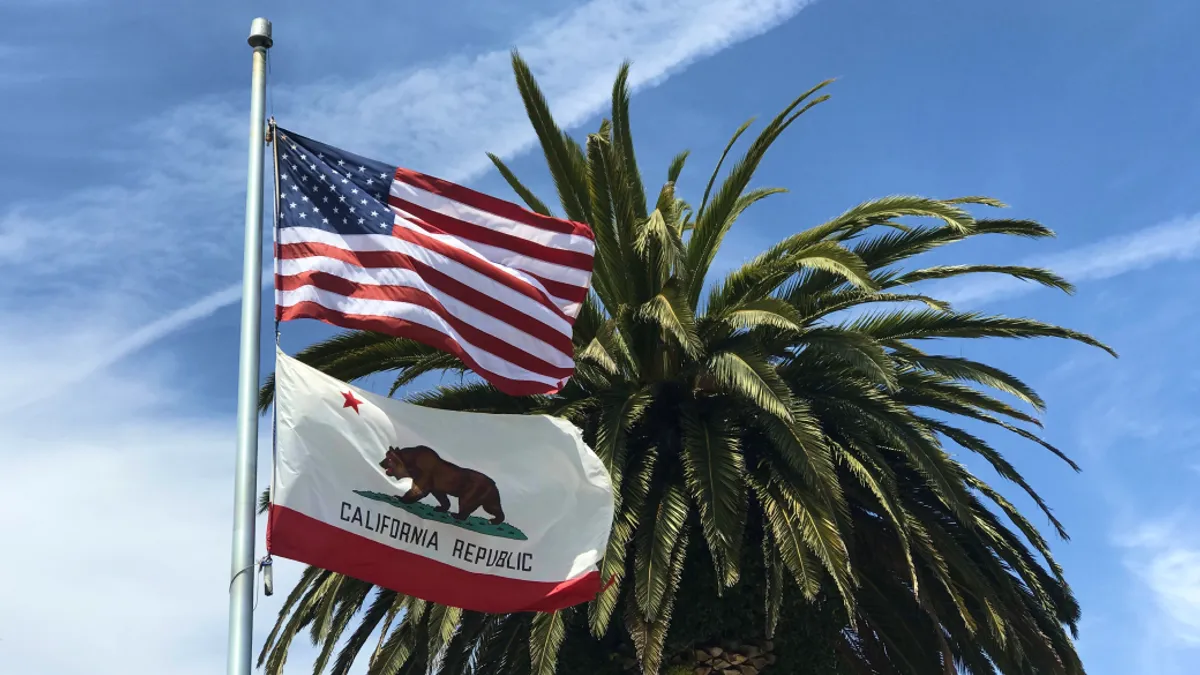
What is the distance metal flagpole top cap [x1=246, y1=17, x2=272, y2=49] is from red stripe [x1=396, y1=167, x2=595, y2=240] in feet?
4.56

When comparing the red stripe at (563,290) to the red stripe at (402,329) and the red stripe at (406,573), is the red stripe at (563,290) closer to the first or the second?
the red stripe at (402,329)

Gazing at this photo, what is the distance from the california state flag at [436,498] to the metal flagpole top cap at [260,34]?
2602 millimetres

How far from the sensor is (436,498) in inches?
367

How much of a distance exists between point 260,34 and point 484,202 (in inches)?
85.3

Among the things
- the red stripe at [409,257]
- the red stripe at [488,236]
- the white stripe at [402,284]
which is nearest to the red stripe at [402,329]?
the white stripe at [402,284]

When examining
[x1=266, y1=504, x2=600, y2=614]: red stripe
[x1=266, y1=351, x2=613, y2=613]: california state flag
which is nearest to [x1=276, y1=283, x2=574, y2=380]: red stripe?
[x1=266, y1=351, x2=613, y2=613]: california state flag

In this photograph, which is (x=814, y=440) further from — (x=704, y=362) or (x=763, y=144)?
(x=763, y=144)

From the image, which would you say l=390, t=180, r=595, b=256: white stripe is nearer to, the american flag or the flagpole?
the american flag

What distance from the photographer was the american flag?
30.8 feet

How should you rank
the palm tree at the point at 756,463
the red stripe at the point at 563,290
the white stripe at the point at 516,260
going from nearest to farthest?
the white stripe at the point at 516,260 < the red stripe at the point at 563,290 < the palm tree at the point at 756,463

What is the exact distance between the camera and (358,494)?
8.99m

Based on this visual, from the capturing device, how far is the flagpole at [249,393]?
7.87 meters

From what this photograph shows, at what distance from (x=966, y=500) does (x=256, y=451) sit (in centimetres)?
850

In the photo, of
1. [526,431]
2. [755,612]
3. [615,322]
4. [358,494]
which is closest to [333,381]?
[358,494]
